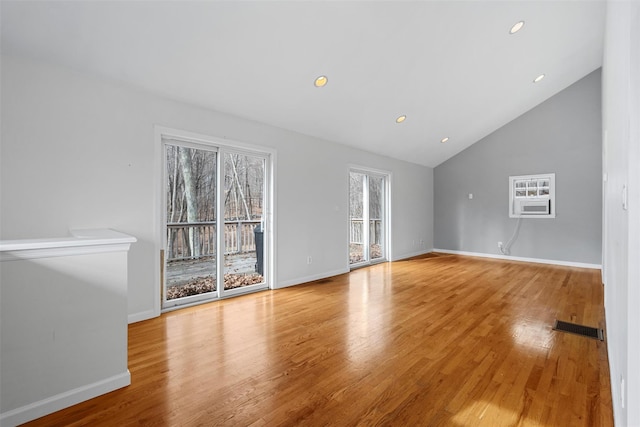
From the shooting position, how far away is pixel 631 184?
0.98 meters

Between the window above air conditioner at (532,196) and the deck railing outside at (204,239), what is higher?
the window above air conditioner at (532,196)

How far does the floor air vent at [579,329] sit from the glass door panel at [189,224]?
3.84m

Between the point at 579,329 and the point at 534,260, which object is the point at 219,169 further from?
the point at 534,260

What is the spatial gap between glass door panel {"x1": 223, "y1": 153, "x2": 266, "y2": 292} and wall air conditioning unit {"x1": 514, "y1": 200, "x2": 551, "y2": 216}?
5801 millimetres

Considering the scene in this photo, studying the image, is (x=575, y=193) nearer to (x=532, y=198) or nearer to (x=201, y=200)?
(x=532, y=198)

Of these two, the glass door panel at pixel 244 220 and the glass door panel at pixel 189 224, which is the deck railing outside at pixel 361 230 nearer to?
the glass door panel at pixel 244 220

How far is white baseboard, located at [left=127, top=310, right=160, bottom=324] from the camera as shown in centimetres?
308

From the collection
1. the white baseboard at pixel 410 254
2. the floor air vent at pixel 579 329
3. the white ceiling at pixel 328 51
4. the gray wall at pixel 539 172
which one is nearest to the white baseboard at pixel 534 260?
the gray wall at pixel 539 172

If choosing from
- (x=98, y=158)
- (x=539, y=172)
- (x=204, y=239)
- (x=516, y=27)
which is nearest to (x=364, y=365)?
(x=204, y=239)

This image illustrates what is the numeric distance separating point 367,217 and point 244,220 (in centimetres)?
282

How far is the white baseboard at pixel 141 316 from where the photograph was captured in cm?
308

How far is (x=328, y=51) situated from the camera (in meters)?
3.27

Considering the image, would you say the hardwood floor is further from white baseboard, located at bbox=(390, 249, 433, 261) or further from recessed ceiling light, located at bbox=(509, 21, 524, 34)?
recessed ceiling light, located at bbox=(509, 21, 524, 34)

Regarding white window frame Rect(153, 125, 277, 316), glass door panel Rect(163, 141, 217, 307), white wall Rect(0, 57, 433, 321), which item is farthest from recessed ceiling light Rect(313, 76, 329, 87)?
glass door panel Rect(163, 141, 217, 307)
